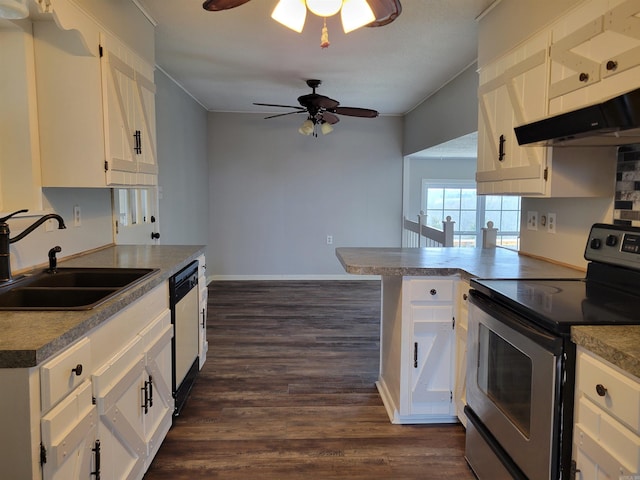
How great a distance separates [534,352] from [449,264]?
3.29ft

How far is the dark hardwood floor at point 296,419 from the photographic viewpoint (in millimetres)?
2080

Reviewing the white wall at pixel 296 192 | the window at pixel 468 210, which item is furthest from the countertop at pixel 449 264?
the window at pixel 468 210

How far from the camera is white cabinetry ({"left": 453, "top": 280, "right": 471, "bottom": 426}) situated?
2.27 metres

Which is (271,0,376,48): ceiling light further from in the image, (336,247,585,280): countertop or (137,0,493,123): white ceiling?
(336,247,585,280): countertop

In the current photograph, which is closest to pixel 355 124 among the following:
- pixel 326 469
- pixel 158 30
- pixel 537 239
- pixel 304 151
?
pixel 304 151

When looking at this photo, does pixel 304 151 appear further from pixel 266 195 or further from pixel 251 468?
pixel 251 468

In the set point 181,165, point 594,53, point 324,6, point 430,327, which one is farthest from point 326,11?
point 181,165

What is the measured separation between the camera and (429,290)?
7.69 feet

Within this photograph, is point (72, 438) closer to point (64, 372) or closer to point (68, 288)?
point (64, 372)

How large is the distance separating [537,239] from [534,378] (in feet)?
4.79

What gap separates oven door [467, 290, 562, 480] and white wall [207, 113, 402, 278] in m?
4.45

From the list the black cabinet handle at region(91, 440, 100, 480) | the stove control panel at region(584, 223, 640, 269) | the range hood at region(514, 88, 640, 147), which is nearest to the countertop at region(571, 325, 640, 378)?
the stove control panel at region(584, 223, 640, 269)

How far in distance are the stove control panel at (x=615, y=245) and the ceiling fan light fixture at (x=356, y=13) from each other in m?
1.34

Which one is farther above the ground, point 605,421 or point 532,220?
point 532,220
